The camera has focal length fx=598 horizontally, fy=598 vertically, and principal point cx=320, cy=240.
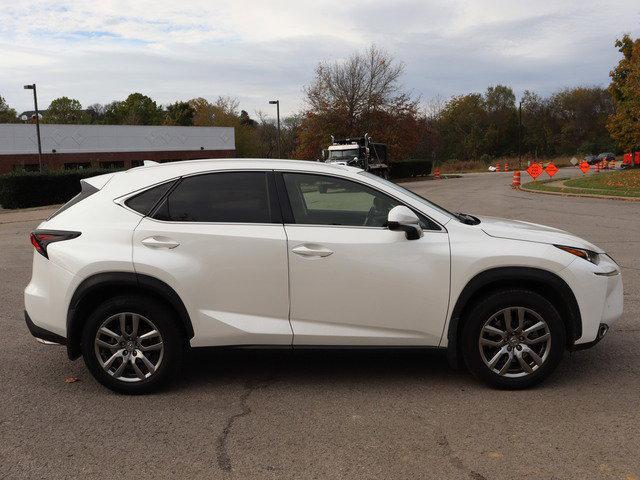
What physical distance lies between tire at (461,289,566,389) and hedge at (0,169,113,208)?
26.0m

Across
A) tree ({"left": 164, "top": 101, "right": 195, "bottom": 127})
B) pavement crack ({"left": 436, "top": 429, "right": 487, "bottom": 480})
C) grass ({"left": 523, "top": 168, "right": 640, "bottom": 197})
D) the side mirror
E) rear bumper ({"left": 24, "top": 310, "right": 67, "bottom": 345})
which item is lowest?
pavement crack ({"left": 436, "top": 429, "right": 487, "bottom": 480})

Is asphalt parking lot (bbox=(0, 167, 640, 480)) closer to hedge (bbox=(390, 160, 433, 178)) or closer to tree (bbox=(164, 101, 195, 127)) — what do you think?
hedge (bbox=(390, 160, 433, 178))

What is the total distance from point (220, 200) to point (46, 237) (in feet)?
4.32

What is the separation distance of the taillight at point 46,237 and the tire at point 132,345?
22.7 inches

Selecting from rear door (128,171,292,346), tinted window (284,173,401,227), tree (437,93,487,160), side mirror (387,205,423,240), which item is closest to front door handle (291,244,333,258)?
rear door (128,171,292,346)

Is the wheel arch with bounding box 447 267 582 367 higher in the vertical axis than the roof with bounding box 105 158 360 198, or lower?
lower

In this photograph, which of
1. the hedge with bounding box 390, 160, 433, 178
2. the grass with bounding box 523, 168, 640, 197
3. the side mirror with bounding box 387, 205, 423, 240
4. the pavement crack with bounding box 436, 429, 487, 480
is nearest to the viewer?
the pavement crack with bounding box 436, 429, 487, 480

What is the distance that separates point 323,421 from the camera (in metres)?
3.88

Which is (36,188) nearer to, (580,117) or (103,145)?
(103,145)

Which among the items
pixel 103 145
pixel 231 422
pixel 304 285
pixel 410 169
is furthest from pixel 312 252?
pixel 103 145

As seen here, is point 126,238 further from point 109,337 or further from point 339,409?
point 339,409

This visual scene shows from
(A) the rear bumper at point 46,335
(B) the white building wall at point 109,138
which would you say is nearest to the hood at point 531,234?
(A) the rear bumper at point 46,335

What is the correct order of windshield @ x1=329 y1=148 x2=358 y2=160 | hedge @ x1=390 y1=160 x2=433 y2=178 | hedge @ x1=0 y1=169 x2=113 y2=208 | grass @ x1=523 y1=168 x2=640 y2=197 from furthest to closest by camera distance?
hedge @ x1=390 y1=160 x2=433 y2=178, windshield @ x1=329 y1=148 x2=358 y2=160, hedge @ x1=0 y1=169 x2=113 y2=208, grass @ x1=523 y1=168 x2=640 y2=197

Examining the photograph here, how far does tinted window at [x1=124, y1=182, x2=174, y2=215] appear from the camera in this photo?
14.5ft
